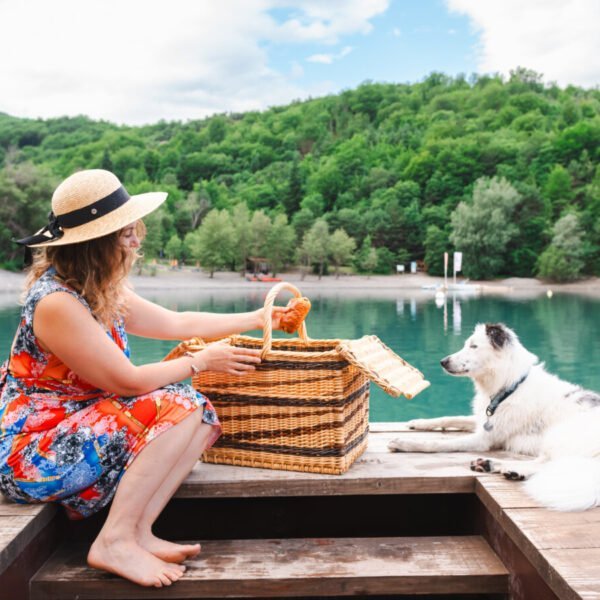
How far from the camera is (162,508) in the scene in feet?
5.54

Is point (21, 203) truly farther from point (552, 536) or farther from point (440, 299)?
point (552, 536)

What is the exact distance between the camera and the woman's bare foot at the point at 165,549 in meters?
1.63

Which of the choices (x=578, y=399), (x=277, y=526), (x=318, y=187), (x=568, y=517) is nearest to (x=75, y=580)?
(x=277, y=526)

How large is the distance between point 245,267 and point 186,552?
4649 centimetres

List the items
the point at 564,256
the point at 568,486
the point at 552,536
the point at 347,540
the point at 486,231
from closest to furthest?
1. the point at 552,536
2. the point at 568,486
3. the point at 347,540
4. the point at 564,256
5. the point at 486,231

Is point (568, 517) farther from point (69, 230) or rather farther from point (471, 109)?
point (471, 109)

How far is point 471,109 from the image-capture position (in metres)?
71.0

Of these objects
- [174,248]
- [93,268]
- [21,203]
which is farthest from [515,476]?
[174,248]

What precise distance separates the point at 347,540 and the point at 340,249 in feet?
147

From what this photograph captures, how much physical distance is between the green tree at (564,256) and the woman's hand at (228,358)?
41.6 m

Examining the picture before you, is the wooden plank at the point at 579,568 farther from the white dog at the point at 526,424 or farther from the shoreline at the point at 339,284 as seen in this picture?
the shoreline at the point at 339,284

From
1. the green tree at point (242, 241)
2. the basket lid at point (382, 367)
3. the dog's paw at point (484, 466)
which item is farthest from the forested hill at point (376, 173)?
the dog's paw at point (484, 466)

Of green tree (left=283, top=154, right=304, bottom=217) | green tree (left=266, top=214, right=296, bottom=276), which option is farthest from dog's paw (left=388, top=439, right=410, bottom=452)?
green tree (left=283, top=154, right=304, bottom=217)

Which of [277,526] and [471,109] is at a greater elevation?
[471,109]
